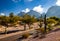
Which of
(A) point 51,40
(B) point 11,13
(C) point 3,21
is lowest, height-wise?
(A) point 51,40

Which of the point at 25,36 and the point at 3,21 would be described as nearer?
the point at 25,36

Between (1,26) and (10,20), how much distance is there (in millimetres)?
6995

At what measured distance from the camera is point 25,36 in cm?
4803

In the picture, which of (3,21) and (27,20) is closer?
(3,21)

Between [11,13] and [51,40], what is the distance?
2818 inches

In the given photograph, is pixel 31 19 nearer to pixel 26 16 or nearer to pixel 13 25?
pixel 26 16

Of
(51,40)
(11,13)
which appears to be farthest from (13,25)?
(51,40)

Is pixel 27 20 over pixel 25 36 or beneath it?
over

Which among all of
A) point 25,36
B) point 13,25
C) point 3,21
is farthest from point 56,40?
point 13,25

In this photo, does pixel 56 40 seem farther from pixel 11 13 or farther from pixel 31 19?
pixel 11 13

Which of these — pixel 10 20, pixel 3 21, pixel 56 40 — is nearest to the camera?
pixel 56 40

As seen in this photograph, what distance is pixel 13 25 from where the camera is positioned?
95.6 m

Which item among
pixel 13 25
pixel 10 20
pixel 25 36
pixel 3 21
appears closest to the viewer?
pixel 25 36

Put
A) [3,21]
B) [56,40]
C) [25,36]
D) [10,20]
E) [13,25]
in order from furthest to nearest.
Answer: [13,25] < [10,20] < [3,21] < [25,36] < [56,40]
